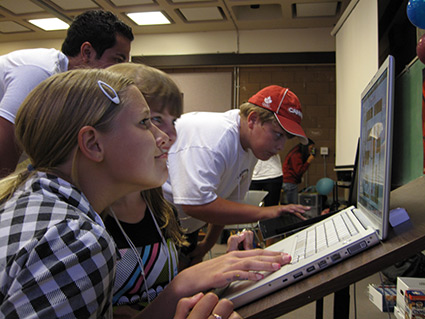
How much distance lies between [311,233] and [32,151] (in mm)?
592

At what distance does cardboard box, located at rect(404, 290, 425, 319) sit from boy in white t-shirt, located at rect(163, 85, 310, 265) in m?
0.40

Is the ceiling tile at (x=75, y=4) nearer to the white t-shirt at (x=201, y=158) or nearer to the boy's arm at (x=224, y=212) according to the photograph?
the white t-shirt at (x=201, y=158)

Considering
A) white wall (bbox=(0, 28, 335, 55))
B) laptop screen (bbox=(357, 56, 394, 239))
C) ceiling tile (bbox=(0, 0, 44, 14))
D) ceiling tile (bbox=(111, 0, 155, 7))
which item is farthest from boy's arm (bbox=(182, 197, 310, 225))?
white wall (bbox=(0, 28, 335, 55))

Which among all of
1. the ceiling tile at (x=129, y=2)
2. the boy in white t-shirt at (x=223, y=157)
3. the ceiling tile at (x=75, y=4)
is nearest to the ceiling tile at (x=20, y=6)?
the ceiling tile at (x=75, y=4)

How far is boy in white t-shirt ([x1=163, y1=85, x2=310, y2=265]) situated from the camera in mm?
1486

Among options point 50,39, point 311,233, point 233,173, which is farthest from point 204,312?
point 50,39

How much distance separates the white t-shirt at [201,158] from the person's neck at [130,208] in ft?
1.52

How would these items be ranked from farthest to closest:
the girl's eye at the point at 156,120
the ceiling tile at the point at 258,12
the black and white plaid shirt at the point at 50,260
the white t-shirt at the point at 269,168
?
the ceiling tile at the point at 258,12 < the white t-shirt at the point at 269,168 < the girl's eye at the point at 156,120 < the black and white plaid shirt at the point at 50,260

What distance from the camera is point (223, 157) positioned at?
5.19ft

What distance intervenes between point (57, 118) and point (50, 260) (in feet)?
0.81

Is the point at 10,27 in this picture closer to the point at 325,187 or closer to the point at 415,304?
the point at 325,187

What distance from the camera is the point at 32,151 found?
65 cm

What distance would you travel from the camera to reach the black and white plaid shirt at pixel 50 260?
0.47 m

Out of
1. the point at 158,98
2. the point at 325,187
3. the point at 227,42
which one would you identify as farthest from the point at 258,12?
the point at 158,98
